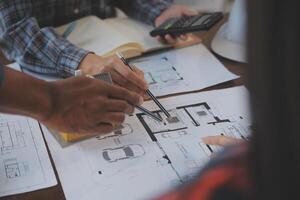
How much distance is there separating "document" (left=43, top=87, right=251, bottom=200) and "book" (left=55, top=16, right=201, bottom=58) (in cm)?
19

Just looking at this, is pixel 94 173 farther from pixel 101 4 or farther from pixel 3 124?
pixel 101 4

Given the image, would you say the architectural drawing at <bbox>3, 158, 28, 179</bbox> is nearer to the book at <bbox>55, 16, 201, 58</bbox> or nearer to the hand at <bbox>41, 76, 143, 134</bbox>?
the hand at <bbox>41, 76, 143, 134</bbox>

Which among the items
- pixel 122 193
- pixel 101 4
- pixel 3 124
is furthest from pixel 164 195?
pixel 101 4

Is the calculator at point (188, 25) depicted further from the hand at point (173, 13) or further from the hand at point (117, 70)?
the hand at point (117, 70)

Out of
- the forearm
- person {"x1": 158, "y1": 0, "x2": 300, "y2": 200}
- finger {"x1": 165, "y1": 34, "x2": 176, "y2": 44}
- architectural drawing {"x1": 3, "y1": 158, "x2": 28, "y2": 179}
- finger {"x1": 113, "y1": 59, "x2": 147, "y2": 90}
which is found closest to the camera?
person {"x1": 158, "y1": 0, "x2": 300, "y2": 200}

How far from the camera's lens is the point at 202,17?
122cm

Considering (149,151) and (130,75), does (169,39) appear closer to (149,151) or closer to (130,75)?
(130,75)

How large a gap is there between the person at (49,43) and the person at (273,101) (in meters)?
0.60

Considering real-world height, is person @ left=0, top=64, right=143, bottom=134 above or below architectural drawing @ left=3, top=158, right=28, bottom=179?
above

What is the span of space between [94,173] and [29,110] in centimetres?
16

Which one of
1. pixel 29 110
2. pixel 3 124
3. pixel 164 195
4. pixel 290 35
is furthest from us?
pixel 3 124

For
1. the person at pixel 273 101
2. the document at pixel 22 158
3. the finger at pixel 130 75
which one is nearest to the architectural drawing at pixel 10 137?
the document at pixel 22 158

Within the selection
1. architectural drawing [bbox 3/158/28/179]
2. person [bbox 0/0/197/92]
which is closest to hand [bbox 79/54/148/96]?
person [bbox 0/0/197/92]

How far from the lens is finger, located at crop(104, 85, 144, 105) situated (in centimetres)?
85
